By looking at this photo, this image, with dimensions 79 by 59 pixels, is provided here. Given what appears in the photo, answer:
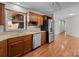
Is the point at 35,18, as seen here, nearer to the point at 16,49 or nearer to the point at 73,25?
the point at 16,49

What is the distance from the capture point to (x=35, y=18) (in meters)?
8.30

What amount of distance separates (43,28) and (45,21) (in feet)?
1.47

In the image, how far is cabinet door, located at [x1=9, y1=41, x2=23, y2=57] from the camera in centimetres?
421

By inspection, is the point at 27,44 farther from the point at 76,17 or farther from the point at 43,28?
the point at 76,17

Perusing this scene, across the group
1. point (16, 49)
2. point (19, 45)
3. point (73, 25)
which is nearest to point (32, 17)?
point (19, 45)

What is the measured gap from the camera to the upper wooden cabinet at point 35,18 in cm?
757

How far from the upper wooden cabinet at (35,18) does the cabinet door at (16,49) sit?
2.70 metres

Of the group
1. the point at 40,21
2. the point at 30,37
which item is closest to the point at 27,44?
the point at 30,37

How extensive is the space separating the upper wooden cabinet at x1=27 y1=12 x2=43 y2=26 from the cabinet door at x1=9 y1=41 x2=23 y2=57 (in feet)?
8.85

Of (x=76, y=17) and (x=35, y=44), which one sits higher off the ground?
(x=76, y=17)

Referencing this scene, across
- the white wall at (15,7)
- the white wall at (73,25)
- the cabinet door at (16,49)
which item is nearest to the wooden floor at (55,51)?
the cabinet door at (16,49)

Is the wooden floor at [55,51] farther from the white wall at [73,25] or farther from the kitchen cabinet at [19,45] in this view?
the white wall at [73,25]

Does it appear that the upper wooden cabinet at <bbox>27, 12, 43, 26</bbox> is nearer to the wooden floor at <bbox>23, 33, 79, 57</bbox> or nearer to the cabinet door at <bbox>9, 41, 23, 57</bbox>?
the wooden floor at <bbox>23, 33, 79, 57</bbox>

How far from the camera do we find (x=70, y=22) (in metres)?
14.7
